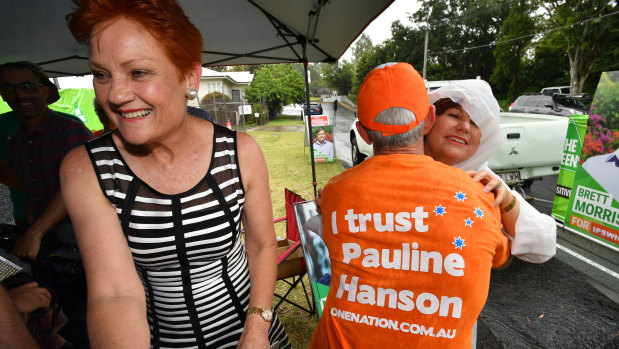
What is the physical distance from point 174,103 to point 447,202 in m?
1.00

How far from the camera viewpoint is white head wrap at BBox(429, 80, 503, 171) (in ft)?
5.16

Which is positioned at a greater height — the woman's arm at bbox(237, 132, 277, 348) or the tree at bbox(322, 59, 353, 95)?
the tree at bbox(322, 59, 353, 95)

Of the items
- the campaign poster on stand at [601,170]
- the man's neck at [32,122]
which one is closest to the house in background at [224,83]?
the man's neck at [32,122]

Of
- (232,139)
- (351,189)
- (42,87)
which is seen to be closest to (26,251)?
(42,87)

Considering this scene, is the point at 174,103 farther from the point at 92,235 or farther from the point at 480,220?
the point at 480,220

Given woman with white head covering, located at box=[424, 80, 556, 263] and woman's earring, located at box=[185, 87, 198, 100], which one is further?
woman with white head covering, located at box=[424, 80, 556, 263]

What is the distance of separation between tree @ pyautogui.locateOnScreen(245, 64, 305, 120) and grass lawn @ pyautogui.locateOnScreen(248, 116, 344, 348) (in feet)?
57.0

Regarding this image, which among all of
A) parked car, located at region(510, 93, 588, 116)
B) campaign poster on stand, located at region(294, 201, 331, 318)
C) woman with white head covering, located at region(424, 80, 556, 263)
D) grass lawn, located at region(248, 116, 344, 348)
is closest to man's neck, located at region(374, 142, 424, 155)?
woman with white head covering, located at region(424, 80, 556, 263)

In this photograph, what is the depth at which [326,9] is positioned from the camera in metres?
2.68

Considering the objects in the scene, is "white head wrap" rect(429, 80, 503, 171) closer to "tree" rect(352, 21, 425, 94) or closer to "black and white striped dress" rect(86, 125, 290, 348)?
"black and white striped dress" rect(86, 125, 290, 348)

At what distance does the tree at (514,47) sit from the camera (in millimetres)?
28203

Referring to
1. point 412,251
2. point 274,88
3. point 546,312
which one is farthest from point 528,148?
point 274,88

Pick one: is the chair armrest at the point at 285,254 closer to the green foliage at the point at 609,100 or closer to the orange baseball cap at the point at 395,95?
the orange baseball cap at the point at 395,95

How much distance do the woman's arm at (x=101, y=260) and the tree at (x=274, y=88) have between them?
30895 mm
